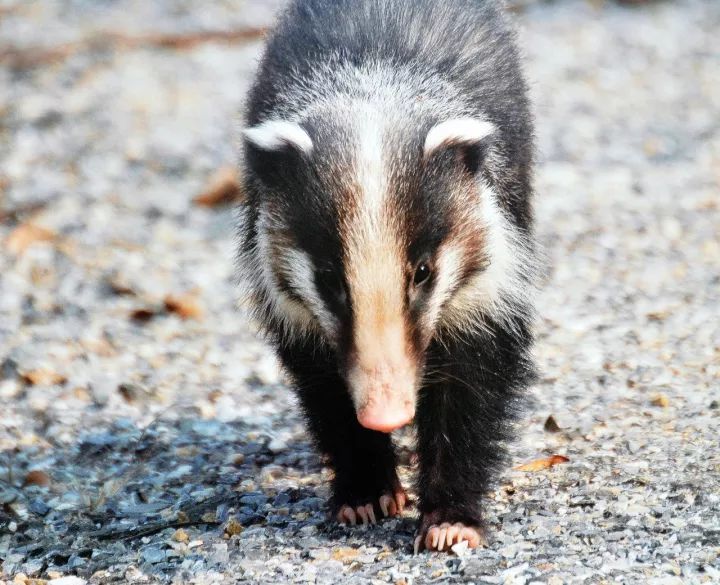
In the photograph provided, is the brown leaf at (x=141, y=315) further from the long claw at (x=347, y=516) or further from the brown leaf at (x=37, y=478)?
the long claw at (x=347, y=516)

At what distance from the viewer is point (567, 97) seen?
14688 millimetres

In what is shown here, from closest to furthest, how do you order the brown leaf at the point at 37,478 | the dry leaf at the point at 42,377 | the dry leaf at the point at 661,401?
the brown leaf at the point at 37,478 < the dry leaf at the point at 661,401 < the dry leaf at the point at 42,377

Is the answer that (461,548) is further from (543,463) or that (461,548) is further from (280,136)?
(280,136)

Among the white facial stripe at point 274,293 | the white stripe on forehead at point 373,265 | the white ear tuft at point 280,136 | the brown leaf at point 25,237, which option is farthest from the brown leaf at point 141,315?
the white stripe on forehead at point 373,265

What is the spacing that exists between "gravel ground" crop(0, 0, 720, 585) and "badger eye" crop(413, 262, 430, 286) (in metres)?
1.33

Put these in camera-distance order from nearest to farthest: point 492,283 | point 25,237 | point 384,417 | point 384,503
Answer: point 384,417, point 492,283, point 384,503, point 25,237

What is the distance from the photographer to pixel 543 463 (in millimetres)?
6332

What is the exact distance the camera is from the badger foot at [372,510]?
5945mm

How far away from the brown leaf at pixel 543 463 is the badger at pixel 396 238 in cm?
34

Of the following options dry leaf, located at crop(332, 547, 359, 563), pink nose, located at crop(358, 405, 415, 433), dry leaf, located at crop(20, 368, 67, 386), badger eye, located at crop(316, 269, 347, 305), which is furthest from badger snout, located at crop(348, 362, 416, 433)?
dry leaf, located at crop(20, 368, 67, 386)

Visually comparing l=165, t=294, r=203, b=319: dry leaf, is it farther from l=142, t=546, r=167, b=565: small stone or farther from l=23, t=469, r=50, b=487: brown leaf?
l=142, t=546, r=167, b=565: small stone

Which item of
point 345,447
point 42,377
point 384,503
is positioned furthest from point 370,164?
point 42,377

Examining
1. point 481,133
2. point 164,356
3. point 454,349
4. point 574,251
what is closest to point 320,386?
point 454,349

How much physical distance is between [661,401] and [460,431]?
1.93 metres
